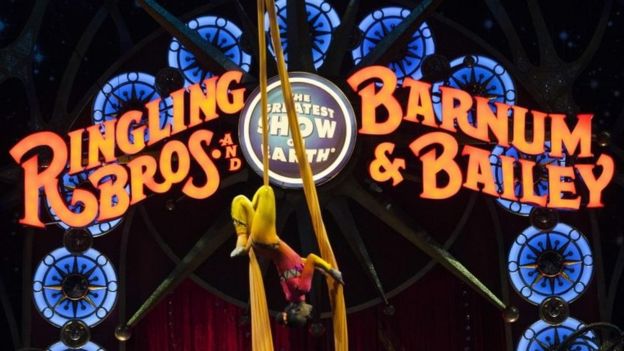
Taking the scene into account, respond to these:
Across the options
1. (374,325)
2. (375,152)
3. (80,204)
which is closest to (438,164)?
(375,152)

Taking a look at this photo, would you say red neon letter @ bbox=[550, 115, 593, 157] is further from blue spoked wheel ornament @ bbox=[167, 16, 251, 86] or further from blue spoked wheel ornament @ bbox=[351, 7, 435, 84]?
blue spoked wheel ornament @ bbox=[167, 16, 251, 86]

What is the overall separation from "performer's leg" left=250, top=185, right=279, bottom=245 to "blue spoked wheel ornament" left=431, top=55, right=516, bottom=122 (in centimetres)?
506

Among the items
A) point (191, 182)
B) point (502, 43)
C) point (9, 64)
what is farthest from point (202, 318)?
point (502, 43)

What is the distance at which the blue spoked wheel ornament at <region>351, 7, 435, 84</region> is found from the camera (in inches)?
503

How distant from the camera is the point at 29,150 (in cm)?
1217

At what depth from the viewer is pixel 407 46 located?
42.1ft

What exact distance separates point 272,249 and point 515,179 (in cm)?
461

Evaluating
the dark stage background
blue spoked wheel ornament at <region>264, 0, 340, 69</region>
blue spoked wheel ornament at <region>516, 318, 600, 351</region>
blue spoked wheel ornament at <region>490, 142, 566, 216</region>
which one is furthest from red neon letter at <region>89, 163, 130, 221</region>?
blue spoked wheel ornament at <region>516, 318, 600, 351</region>

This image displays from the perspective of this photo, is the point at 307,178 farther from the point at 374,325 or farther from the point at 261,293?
the point at 374,325

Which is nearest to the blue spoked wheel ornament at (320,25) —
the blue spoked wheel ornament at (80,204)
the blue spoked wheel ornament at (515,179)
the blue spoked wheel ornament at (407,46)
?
the blue spoked wheel ornament at (407,46)

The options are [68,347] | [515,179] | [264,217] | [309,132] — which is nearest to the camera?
[264,217]

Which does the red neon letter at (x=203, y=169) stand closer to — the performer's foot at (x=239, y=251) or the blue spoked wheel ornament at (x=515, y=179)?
the blue spoked wheel ornament at (x=515, y=179)

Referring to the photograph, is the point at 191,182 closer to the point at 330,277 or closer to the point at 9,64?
the point at 9,64

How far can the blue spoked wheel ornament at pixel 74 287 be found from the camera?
12.4 metres
